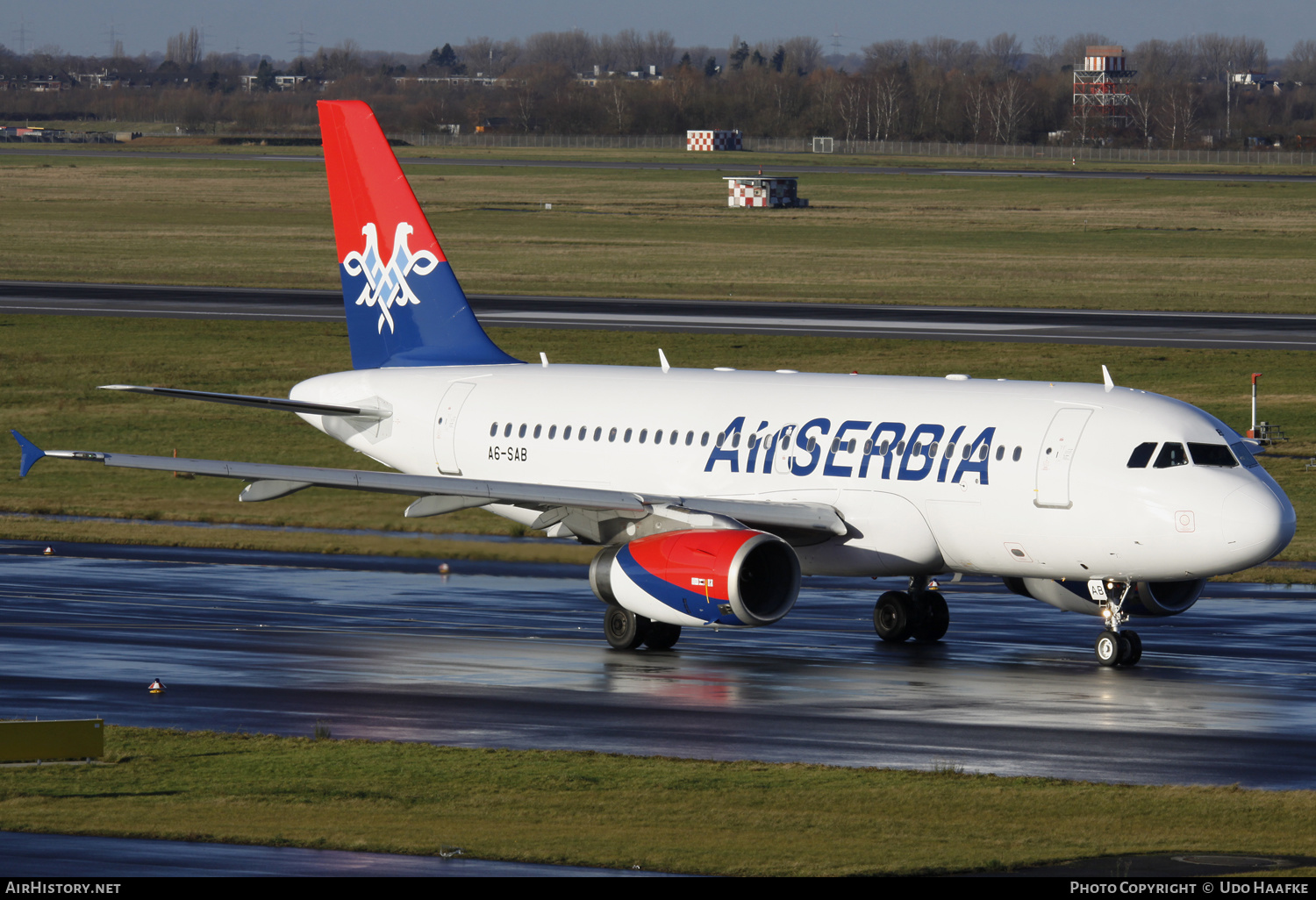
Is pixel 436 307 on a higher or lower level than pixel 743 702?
higher

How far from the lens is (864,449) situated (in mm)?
34469

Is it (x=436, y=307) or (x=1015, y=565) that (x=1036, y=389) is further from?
(x=436, y=307)

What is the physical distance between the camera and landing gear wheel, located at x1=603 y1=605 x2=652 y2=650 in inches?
1356

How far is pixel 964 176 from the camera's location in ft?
652

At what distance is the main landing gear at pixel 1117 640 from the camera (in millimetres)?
32781

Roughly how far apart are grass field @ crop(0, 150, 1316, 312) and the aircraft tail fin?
2123 inches

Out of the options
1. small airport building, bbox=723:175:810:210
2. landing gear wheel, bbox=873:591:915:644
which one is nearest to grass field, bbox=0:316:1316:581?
landing gear wheel, bbox=873:591:915:644

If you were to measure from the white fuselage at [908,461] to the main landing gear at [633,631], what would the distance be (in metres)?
2.86

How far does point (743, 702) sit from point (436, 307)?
51.8 ft

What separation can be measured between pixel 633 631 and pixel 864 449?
5.21 meters

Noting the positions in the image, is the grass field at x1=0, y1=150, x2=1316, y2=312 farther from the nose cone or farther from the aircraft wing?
Answer: the nose cone

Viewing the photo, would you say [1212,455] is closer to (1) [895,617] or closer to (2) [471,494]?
(1) [895,617]

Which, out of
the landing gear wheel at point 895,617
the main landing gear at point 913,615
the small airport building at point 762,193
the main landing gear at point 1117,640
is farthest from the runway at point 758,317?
the small airport building at point 762,193
